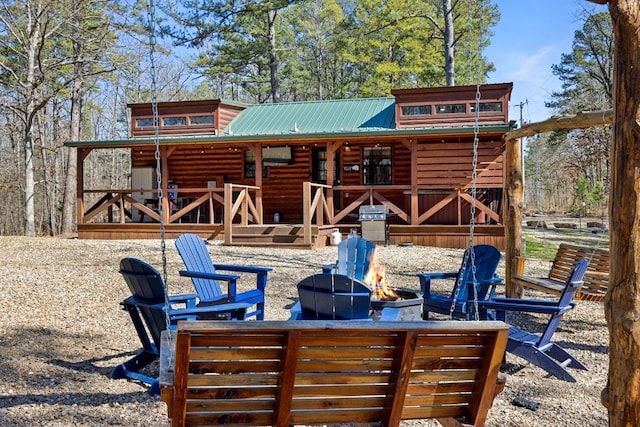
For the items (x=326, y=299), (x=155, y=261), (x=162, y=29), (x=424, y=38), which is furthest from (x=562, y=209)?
(x=326, y=299)

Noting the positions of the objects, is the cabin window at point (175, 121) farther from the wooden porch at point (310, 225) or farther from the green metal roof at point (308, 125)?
the wooden porch at point (310, 225)

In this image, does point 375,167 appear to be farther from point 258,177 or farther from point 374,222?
point 258,177

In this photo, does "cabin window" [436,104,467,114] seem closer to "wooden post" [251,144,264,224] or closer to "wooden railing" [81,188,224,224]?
"wooden post" [251,144,264,224]

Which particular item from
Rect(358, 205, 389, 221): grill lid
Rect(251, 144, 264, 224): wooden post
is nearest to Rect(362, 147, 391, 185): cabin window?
Rect(358, 205, 389, 221): grill lid

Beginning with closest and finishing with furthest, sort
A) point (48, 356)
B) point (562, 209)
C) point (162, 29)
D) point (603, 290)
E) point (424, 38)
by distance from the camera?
1. point (48, 356)
2. point (603, 290)
3. point (162, 29)
4. point (424, 38)
5. point (562, 209)

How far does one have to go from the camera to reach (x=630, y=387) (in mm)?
2281

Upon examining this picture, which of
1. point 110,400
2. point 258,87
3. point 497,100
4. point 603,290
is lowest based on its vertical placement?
point 110,400

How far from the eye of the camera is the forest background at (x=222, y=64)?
17031 mm

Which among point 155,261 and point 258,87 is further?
point 258,87

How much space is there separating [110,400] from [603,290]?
482 cm

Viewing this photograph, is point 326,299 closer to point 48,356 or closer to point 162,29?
point 48,356

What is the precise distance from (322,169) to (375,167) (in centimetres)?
168

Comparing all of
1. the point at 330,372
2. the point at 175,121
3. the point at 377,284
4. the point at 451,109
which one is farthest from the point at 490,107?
the point at 330,372

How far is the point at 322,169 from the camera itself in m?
15.9
